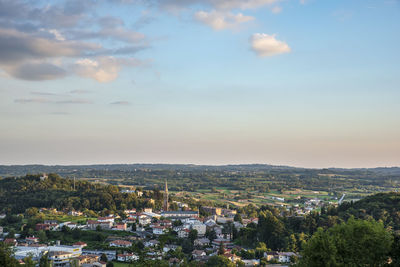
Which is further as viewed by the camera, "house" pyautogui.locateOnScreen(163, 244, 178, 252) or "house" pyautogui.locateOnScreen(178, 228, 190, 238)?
"house" pyautogui.locateOnScreen(178, 228, 190, 238)

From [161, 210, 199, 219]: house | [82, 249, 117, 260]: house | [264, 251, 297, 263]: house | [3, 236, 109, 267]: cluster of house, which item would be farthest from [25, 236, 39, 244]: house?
[264, 251, 297, 263]: house

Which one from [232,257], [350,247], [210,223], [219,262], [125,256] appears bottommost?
[125,256]

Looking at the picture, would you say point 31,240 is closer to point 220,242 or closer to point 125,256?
point 125,256

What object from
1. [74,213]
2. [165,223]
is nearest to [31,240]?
[165,223]

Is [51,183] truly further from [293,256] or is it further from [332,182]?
[332,182]

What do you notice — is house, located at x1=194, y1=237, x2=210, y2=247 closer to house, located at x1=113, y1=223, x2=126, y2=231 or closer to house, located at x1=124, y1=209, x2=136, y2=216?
house, located at x1=113, y1=223, x2=126, y2=231

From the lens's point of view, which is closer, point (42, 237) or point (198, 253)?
point (198, 253)

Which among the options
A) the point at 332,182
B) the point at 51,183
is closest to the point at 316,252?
the point at 51,183
